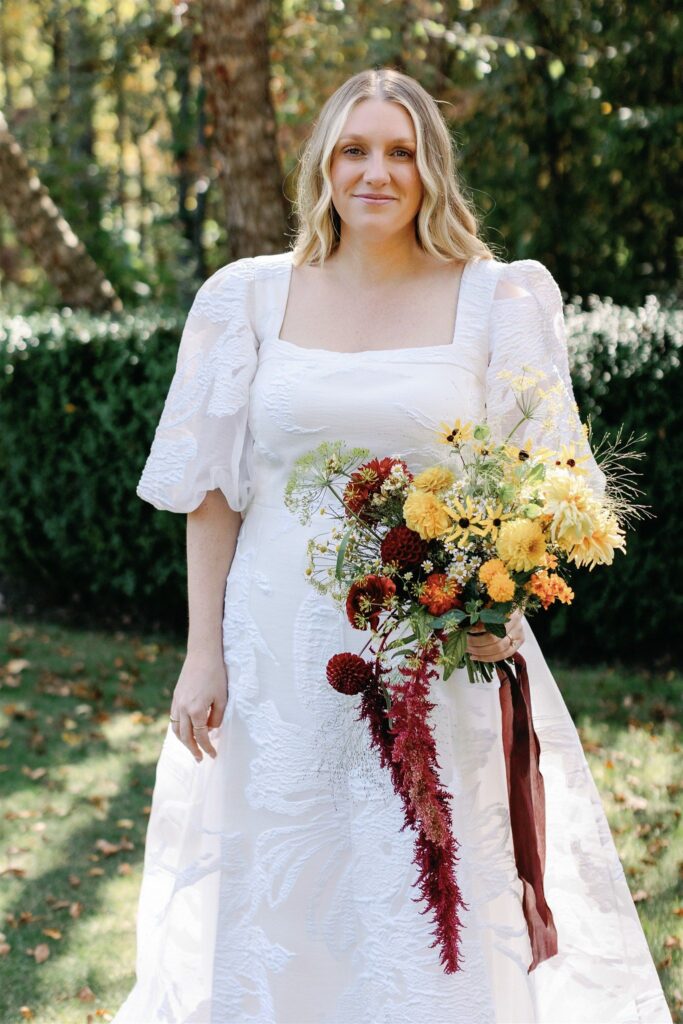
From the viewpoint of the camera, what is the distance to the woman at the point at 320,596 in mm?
2434

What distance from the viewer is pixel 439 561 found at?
6.86 feet

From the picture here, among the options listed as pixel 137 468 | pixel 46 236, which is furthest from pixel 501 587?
pixel 46 236

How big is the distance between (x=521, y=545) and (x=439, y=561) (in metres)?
0.18

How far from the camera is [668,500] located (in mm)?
5977

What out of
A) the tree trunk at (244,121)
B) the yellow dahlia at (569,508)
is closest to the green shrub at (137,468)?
the tree trunk at (244,121)

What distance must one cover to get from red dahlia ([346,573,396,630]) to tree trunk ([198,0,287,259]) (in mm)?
5020

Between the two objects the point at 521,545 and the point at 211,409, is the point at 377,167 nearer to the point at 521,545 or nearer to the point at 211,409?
the point at 211,409

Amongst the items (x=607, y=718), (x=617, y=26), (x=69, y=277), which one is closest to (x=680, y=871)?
(x=607, y=718)

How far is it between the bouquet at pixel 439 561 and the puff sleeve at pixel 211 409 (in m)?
0.31

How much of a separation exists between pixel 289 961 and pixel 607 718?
11.1ft

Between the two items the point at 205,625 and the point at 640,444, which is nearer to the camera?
the point at 205,625

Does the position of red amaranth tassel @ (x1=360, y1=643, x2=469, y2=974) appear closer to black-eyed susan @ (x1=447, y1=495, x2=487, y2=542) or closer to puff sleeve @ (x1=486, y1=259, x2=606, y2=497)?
black-eyed susan @ (x1=447, y1=495, x2=487, y2=542)

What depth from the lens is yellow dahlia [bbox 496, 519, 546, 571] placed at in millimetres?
1973

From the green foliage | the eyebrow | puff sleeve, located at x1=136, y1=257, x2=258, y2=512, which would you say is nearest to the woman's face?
the eyebrow
